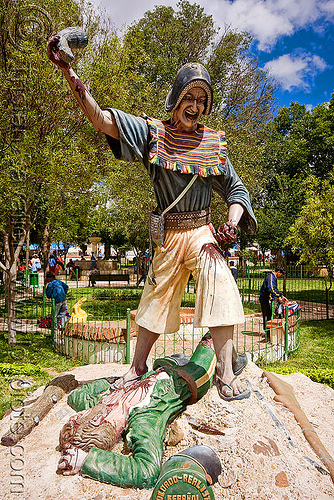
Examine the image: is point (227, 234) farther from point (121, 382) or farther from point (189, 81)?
point (121, 382)

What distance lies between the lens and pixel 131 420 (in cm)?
266

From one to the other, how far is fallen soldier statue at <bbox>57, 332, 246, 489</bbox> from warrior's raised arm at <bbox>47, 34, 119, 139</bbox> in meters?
1.84

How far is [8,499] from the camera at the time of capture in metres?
2.33

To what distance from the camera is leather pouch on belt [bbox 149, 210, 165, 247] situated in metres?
3.13

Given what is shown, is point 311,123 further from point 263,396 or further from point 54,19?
point 263,396

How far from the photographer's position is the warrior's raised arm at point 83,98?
2.47 m

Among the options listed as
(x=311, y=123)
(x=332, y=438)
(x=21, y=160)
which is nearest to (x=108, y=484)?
(x=332, y=438)

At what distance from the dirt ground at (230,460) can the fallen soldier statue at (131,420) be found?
91 mm

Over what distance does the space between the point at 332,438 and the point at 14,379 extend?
4.15m

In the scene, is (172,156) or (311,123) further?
(311,123)

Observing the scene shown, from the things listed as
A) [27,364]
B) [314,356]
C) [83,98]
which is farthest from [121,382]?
[314,356]

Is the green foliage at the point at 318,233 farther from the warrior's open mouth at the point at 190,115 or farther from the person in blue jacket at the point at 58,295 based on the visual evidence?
the warrior's open mouth at the point at 190,115

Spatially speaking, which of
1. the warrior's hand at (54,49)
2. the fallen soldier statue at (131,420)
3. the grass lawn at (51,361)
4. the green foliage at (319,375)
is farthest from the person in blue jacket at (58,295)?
the warrior's hand at (54,49)

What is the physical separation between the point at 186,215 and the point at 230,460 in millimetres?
1734
